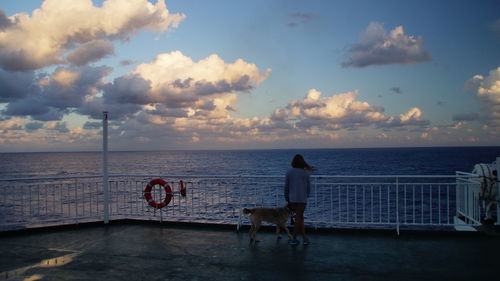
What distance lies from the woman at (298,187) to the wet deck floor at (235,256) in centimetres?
44

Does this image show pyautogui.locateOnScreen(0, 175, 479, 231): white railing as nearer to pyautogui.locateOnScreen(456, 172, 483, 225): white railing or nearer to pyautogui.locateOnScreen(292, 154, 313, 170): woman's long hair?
pyautogui.locateOnScreen(456, 172, 483, 225): white railing

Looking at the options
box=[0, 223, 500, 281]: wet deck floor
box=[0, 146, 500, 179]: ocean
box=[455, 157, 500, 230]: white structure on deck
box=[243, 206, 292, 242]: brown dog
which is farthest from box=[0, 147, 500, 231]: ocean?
box=[0, 146, 500, 179]: ocean

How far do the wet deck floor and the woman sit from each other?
44 cm

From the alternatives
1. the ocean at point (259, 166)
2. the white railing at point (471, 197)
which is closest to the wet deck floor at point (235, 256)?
the white railing at point (471, 197)

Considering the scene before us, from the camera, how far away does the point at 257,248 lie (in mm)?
6215

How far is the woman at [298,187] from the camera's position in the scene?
627 centimetres

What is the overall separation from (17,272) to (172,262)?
7.04 feet

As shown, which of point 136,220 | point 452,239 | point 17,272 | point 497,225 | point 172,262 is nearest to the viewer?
point 17,272

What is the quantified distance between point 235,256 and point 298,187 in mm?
1587

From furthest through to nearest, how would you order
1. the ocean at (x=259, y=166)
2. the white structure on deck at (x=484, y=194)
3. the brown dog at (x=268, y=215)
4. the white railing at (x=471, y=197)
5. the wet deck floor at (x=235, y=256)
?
the ocean at (x=259, y=166) → the white railing at (x=471, y=197) → the white structure on deck at (x=484, y=194) → the brown dog at (x=268, y=215) → the wet deck floor at (x=235, y=256)

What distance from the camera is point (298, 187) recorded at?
6273 mm

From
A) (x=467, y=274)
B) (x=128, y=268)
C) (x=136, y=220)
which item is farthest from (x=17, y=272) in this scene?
(x=467, y=274)

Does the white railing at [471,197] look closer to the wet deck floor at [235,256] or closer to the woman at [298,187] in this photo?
the wet deck floor at [235,256]

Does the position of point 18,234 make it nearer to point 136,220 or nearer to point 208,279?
point 136,220
